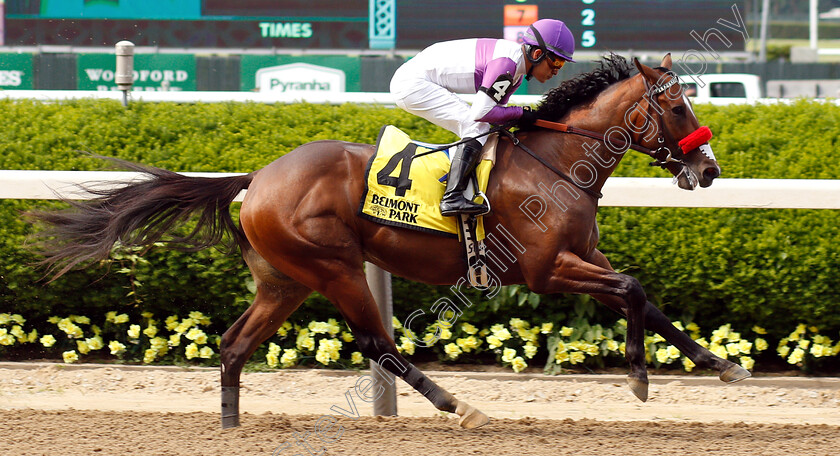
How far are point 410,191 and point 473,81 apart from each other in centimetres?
59

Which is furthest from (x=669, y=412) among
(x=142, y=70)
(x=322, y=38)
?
(x=142, y=70)

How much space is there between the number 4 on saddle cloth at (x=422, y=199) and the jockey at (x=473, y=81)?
8 centimetres

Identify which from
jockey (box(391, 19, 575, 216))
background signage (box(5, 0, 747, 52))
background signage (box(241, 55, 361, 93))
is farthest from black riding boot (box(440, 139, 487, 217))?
background signage (box(241, 55, 361, 93))

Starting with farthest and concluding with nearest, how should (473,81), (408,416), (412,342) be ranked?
(412,342), (408,416), (473,81)

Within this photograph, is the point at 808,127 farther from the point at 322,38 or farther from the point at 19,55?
the point at 19,55

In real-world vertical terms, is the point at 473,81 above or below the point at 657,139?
above

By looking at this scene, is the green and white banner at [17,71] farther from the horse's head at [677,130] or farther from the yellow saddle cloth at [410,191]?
the horse's head at [677,130]

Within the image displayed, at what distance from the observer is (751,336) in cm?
523

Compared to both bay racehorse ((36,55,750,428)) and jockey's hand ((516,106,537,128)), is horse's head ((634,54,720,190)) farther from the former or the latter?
jockey's hand ((516,106,537,128))

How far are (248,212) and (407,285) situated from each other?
144 centimetres

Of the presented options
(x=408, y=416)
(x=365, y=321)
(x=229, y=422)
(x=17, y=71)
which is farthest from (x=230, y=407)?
(x=17, y=71)

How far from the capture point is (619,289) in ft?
12.3

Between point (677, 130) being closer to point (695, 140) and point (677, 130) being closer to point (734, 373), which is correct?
point (695, 140)

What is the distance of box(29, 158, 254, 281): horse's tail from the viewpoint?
4312mm
